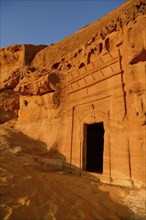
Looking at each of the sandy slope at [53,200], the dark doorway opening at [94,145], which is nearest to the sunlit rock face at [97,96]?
the dark doorway opening at [94,145]

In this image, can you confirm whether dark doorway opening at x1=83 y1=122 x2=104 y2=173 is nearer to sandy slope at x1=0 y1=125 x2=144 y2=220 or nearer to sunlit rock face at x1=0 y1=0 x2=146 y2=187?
sunlit rock face at x1=0 y1=0 x2=146 y2=187

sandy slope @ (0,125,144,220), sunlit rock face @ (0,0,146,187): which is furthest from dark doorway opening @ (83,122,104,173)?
sandy slope @ (0,125,144,220)

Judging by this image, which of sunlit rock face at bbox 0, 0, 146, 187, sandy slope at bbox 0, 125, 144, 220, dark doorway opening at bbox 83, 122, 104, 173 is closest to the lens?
sandy slope at bbox 0, 125, 144, 220

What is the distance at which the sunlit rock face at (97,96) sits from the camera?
18.0ft

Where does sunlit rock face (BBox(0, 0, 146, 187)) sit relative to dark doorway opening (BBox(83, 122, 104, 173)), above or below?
above

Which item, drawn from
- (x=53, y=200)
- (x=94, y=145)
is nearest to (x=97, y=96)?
(x=94, y=145)

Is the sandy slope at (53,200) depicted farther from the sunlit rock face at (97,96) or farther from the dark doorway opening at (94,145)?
the dark doorway opening at (94,145)

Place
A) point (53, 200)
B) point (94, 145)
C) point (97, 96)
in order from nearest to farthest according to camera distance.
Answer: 1. point (53, 200)
2. point (97, 96)
3. point (94, 145)

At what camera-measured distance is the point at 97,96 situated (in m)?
7.01

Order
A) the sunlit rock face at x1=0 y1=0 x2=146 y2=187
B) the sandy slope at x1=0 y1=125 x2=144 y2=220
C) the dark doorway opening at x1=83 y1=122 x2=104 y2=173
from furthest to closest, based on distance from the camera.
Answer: the dark doorway opening at x1=83 y1=122 x2=104 y2=173 < the sunlit rock face at x1=0 y1=0 x2=146 y2=187 < the sandy slope at x1=0 y1=125 x2=144 y2=220

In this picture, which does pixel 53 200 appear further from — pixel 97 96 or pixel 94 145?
pixel 94 145

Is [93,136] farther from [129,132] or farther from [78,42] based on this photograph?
[78,42]

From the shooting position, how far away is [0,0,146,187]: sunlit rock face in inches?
216

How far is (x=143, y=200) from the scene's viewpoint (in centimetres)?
443
